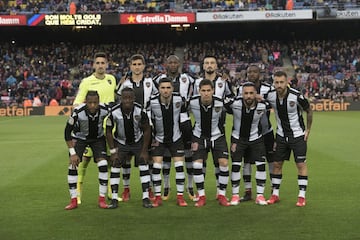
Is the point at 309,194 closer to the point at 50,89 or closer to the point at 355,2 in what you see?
the point at 50,89

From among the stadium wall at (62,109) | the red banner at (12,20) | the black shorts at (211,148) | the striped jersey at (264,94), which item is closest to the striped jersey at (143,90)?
the black shorts at (211,148)

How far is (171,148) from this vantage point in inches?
345

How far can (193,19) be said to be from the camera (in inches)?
1571

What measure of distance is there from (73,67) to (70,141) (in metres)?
35.3

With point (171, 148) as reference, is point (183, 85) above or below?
above

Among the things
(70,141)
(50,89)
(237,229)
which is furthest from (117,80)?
(50,89)

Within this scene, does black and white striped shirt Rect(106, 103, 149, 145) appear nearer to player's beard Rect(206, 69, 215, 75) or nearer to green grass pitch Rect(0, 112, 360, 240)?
green grass pitch Rect(0, 112, 360, 240)

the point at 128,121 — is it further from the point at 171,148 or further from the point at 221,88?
the point at 221,88

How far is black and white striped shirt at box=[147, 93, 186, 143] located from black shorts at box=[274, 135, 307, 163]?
1.53 m

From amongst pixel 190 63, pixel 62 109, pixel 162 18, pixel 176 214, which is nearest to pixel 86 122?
pixel 176 214

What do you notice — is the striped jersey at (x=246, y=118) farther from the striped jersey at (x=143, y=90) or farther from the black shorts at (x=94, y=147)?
the black shorts at (x=94, y=147)

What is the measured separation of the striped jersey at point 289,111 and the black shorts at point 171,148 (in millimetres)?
1514

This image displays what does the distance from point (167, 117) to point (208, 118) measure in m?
0.63

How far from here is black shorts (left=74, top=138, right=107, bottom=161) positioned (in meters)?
8.55
